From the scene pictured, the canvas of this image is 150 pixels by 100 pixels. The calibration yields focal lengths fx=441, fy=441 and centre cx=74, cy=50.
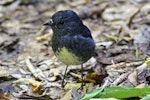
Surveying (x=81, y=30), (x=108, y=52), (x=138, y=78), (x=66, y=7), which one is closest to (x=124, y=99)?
(x=138, y=78)

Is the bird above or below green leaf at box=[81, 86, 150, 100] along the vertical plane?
above

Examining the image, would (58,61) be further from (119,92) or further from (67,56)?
(119,92)

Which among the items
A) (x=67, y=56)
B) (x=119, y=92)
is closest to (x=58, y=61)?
(x=67, y=56)

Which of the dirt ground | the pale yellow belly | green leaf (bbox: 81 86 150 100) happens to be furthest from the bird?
green leaf (bbox: 81 86 150 100)

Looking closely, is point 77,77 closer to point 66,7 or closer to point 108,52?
point 108,52

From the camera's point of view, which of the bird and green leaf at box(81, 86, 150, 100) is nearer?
green leaf at box(81, 86, 150, 100)

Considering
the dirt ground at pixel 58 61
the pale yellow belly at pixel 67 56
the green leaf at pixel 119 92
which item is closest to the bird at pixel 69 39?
the pale yellow belly at pixel 67 56

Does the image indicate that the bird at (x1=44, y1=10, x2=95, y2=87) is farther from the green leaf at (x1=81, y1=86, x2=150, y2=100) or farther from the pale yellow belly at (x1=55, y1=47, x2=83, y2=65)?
the green leaf at (x1=81, y1=86, x2=150, y2=100)
